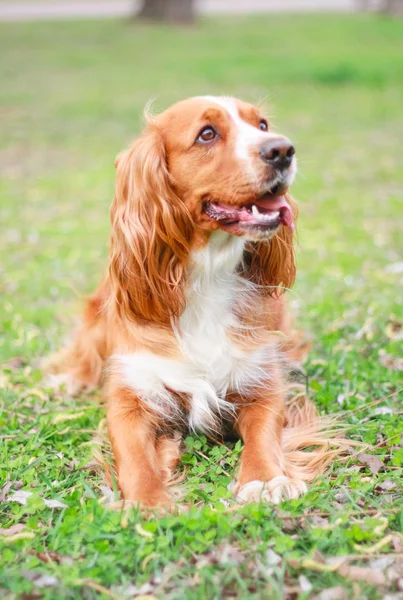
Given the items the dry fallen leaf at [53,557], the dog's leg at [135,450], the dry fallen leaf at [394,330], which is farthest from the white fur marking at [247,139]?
the dry fallen leaf at [394,330]

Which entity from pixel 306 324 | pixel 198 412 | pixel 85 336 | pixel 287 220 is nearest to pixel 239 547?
pixel 198 412

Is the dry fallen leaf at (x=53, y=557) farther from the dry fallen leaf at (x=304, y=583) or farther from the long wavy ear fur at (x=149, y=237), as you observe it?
the long wavy ear fur at (x=149, y=237)

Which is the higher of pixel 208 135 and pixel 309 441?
pixel 208 135

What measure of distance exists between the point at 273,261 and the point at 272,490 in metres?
1.19

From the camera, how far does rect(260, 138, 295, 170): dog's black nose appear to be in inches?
123

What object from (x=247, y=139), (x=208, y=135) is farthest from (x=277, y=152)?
(x=208, y=135)

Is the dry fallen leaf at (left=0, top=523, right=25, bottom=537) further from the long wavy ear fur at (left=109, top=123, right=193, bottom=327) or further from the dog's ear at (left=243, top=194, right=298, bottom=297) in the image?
the dog's ear at (left=243, top=194, right=298, bottom=297)

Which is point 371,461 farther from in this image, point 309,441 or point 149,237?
point 149,237

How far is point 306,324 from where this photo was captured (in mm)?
5145

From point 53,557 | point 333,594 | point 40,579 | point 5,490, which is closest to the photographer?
point 333,594

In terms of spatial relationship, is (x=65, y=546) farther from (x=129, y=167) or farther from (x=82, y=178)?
(x=82, y=178)

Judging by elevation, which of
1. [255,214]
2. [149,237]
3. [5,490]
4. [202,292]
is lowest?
[5,490]

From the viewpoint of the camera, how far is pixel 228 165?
10.6ft

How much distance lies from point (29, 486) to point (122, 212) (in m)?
1.33
